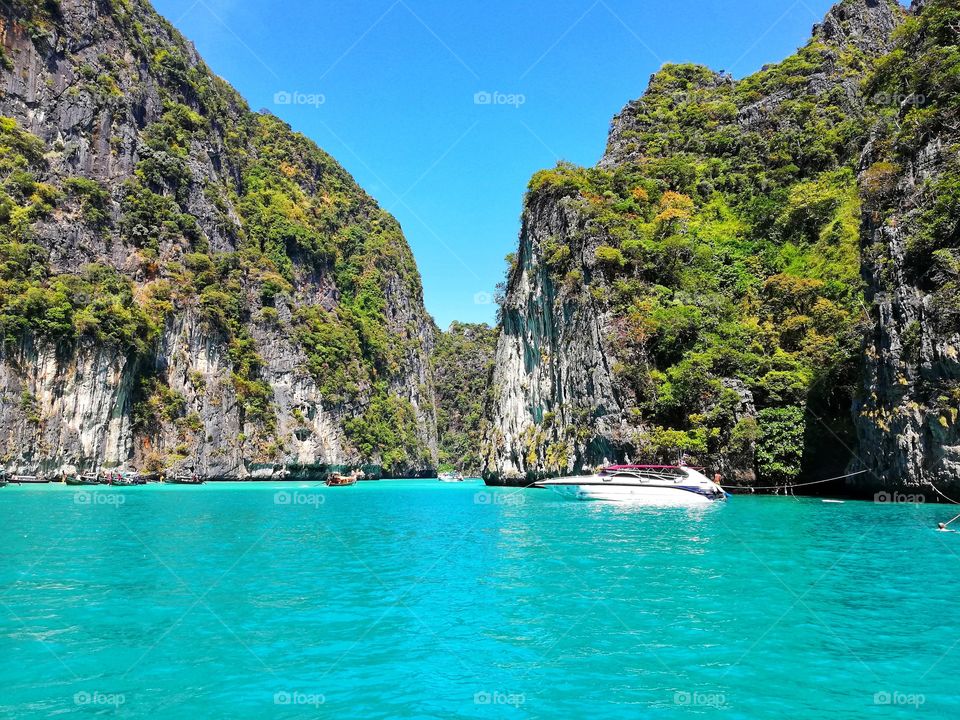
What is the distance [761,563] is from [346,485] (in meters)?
66.4

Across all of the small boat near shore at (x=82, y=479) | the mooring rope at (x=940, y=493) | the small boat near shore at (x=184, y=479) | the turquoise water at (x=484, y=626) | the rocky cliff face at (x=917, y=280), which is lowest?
the small boat near shore at (x=184, y=479)

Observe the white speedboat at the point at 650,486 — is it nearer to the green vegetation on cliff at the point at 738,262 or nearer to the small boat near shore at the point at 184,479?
the green vegetation on cliff at the point at 738,262

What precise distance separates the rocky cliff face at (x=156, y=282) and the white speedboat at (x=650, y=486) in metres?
50.5

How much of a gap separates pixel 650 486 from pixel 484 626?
26.8m

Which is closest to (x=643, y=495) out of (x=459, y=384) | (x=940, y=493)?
Answer: (x=940, y=493)

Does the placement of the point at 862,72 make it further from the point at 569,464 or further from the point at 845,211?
the point at 569,464

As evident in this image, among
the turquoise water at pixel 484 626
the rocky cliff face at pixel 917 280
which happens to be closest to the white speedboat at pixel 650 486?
the rocky cliff face at pixel 917 280

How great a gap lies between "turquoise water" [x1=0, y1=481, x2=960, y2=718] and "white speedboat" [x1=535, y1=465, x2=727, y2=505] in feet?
43.9

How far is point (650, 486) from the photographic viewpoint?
35281mm

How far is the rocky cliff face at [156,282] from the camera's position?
59.4 m

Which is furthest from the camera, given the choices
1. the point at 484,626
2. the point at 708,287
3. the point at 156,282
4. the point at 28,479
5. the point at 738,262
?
the point at 156,282

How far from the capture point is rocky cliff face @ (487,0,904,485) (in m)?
41.4

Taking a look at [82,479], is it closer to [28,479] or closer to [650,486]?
[28,479]

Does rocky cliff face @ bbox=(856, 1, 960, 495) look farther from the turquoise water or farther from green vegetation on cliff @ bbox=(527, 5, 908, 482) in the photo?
the turquoise water
